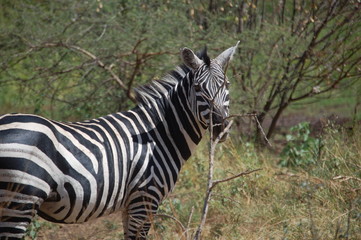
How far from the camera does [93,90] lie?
8.84 m

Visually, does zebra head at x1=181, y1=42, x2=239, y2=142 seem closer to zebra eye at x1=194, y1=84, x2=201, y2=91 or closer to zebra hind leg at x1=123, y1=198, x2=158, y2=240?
zebra eye at x1=194, y1=84, x2=201, y2=91

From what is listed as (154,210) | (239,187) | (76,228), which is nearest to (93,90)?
(76,228)

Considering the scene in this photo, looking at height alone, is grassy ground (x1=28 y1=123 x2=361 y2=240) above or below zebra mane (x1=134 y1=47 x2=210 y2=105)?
below

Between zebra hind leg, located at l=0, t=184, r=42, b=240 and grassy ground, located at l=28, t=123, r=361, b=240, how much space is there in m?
1.58

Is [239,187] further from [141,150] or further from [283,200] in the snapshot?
[141,150]

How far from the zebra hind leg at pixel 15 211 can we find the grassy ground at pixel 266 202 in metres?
1.58

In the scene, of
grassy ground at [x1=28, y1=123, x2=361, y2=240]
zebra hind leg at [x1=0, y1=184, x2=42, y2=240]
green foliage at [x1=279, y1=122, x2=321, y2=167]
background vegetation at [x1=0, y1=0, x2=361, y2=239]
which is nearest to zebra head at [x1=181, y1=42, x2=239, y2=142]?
grassy ground at [x1=28, y1=123, x2=361, y2=240]

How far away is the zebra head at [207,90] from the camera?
4.55 meters

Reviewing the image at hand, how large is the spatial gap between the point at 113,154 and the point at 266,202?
2612 mm

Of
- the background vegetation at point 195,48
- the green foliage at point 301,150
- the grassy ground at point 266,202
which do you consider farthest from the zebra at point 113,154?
the green foliage at point 301,150

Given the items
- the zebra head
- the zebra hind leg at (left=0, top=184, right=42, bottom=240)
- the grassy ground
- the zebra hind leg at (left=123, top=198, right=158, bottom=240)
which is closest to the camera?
the zebra hind leg at (left=0, top=184, right=42, bottom=240)

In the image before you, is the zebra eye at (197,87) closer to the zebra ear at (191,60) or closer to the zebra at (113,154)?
the zebra at (113,154)

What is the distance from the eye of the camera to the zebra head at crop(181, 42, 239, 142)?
179 inches

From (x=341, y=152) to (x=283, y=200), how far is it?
45.5 inches
